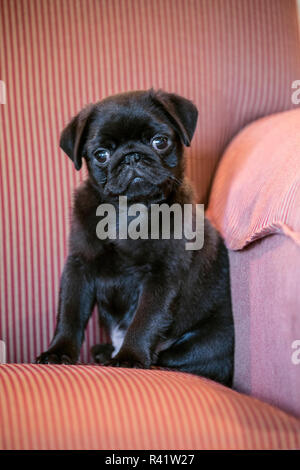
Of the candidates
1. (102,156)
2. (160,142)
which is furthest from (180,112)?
(102,156)

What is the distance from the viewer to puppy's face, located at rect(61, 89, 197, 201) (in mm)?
1291

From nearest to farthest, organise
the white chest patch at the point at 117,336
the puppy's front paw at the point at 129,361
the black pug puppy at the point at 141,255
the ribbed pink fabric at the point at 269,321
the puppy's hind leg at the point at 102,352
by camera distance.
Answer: the ribbed pink fabric at the point at 269,321 → the puppy's front paw at the point at 129,361 → the black pug puppy at the point at 141,255 → the white chest patch at the point at 117,336 → the puppy's hind leg at the point at 102,352

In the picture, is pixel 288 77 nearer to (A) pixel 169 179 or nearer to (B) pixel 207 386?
(A) pixel 169 179

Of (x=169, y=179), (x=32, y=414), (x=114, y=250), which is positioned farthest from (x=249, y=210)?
(x=32, y=414)

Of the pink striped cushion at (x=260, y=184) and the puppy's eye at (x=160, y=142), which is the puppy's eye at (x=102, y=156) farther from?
the pink striped cushion at (x=260, y=184)

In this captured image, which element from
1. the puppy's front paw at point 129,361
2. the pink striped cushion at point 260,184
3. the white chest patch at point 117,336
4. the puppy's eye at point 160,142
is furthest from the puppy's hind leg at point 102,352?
the puppy's eye at point 160,142

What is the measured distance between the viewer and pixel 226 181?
149 centimetres

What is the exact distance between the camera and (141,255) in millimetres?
1264

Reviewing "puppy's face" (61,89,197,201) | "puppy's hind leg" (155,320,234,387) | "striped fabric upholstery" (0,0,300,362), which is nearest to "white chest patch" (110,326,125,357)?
"puppy's hind leg" (155,320,234,387)

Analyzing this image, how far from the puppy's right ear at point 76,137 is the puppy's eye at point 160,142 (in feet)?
0.59

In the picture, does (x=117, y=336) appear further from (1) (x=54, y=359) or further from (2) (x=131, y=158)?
(2) (x=131, y=158)

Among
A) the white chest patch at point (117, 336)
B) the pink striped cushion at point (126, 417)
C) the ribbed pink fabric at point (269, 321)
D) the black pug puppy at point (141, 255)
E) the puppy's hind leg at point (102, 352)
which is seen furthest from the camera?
the puppy's hind leg at point (102, 352)

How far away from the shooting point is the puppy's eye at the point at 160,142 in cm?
133

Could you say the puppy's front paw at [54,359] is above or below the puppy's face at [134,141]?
below
